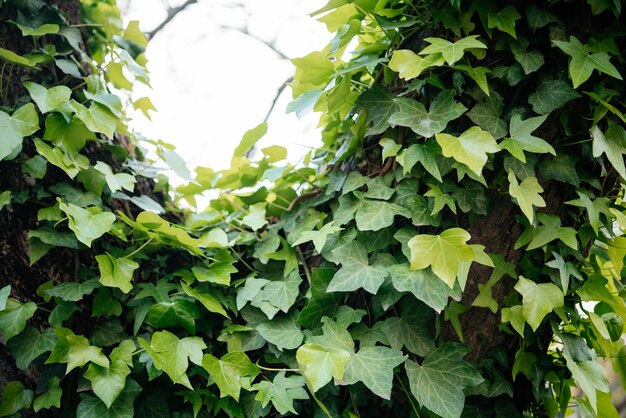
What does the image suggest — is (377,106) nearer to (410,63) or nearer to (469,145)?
(410,63)

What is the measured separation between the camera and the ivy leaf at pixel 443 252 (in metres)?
0.78

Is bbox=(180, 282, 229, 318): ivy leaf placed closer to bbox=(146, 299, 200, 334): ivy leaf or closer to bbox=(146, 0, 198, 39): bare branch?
bbox=(146, 299, 200, 334): ivy leaf

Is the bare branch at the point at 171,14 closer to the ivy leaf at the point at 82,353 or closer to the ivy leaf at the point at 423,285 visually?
the ivy leaf at the point at 82,353

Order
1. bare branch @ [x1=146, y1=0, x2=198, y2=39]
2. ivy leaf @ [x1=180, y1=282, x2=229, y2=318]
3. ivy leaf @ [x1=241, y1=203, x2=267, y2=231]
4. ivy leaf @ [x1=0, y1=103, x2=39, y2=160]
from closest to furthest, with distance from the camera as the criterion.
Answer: ivy leaf @ [x1=0, y1=103, x2=39, y2=160], ivy leaf @ [x1=180, y1=282, x2=229, y2=318], ivy leaf @ [x1=241, y1=203, x2=267, y2=231], bare branch @ [x1=146, y1=0, x2=198, y2=39]

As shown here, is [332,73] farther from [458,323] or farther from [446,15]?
[458,323]

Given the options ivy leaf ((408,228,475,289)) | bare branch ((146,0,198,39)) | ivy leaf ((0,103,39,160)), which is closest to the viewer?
ivy leaf ((408,228,475,289))

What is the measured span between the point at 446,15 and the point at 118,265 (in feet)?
2.94

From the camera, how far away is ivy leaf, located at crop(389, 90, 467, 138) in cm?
86

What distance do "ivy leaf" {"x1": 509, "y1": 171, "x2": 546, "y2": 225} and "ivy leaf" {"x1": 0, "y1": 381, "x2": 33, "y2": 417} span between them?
41.9 inches

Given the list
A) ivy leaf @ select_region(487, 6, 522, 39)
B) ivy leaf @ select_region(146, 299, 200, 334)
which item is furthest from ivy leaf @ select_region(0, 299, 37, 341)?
ivy leaf @ select_region(487, 6, 522, 39)

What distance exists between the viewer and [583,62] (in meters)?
0.81

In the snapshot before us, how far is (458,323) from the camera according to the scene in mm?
874

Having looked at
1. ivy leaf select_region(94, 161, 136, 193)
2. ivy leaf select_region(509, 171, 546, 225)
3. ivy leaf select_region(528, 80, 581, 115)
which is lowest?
ivy leaf select_region(94, 161, 136, 193)

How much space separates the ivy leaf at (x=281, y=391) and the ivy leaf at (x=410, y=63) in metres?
0.68
